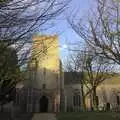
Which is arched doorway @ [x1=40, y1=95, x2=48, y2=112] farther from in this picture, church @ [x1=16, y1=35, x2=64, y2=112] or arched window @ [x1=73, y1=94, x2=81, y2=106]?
arched window @ [x1=73, y1=94, x2=81, y2=106]

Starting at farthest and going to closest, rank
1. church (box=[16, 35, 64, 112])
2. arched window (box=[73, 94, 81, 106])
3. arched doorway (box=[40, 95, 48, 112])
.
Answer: arched window (box=[73, 94, 81, 106]) < arched doorway (box=[40, 95, 48, 112]) < church (box=[16, 35, 64, 112])

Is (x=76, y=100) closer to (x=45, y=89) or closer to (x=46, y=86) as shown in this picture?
(x=46, y=86)

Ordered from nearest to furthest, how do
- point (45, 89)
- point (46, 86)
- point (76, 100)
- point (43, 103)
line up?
point (43, 103) < point (45, 89) < point (46, 86) < point (76, 100)

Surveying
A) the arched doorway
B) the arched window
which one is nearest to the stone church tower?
the arched doorway

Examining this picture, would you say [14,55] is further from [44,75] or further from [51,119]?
[44,75]

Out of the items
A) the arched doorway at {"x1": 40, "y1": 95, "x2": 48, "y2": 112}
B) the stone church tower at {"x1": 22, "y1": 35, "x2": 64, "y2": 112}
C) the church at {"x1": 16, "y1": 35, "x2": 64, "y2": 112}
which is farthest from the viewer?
the arched doorway at {"x1": 40, "y1": 95, "x2": 48, "y2": 112}

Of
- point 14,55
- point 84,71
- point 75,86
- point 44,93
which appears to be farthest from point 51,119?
point 75,86

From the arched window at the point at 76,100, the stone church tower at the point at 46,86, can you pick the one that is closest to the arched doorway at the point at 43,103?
the stone church tower at the point at 46,86

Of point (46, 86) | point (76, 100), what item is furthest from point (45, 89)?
point (76, 100)

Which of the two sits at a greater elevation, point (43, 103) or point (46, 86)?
point (46, 86)

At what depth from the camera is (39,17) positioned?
36.5ft

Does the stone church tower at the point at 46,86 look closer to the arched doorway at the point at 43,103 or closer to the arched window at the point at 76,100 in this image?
the arched doorway at the point at 43,103

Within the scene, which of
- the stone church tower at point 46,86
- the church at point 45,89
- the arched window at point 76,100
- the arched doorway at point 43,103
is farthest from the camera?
the arched window at point 76,100

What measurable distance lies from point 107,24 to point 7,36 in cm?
1016
